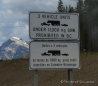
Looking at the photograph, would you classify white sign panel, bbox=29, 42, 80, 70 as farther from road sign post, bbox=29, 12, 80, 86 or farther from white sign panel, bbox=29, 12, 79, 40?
white sign panel, bbox=29, 12, 79, 40

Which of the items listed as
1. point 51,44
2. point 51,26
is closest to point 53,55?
point 51,44

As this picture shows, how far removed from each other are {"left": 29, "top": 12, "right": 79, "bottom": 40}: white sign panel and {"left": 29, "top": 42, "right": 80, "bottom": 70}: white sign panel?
197mm

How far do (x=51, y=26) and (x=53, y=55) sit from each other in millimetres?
712

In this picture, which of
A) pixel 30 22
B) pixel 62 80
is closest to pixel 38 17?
pixel 30 22

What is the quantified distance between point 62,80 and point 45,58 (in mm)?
8526

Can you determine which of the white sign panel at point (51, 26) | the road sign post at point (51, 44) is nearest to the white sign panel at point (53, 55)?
the road sign post at point (51, 44)

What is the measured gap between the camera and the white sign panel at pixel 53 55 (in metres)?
7.43

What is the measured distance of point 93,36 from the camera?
82188 mm

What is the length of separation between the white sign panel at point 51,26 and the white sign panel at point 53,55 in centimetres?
20

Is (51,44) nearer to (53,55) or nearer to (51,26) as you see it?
(53,55)

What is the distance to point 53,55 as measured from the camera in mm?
7441

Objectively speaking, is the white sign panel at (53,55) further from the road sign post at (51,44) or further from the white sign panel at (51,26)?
the white sign panel at (51,26)

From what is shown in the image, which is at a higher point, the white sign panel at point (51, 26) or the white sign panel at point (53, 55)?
the white sign panel at point (51, 26)

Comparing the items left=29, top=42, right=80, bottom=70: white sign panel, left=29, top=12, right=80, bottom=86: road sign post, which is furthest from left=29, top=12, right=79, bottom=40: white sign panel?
left=29, top=42, right=80, bottom=70: white sign panel
